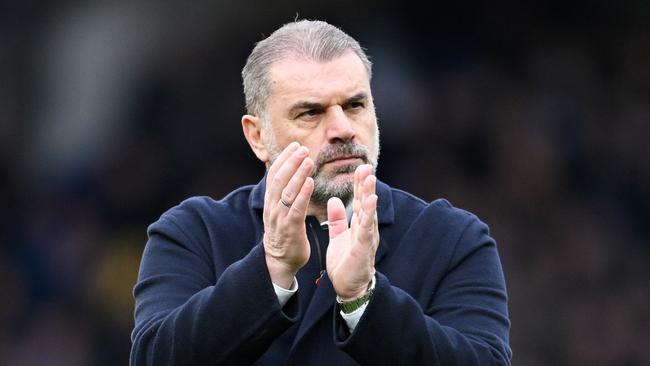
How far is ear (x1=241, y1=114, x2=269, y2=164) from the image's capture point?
3738 mm

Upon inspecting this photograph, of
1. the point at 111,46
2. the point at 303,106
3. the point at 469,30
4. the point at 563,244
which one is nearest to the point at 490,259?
the point at 303,106

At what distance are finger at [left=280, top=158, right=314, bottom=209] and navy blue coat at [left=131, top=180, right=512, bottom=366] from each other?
0.58 ft

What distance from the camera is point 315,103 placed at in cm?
347

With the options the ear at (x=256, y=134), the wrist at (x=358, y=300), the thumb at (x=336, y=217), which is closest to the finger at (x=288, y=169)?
the thumb at (x=336, y=217)

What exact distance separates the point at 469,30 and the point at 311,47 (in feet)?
17.2

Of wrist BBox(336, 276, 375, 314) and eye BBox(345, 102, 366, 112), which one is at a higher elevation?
eye BBox(345, 102, 366, 112)

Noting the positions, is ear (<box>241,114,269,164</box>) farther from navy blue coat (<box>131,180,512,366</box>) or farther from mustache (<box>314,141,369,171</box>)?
mustache (<box>314,141,369,171</box>)

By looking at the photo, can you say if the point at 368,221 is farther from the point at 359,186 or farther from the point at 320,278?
the point at 320,278

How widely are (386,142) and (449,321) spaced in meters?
5.14

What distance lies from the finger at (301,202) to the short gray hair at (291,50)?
604 millimetres

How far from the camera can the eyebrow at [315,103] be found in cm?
348

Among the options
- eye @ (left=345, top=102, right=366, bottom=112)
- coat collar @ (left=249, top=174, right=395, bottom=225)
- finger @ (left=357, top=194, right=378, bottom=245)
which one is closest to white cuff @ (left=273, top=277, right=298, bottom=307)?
finger @ (left=357, top=194, right=378, bottom=245)

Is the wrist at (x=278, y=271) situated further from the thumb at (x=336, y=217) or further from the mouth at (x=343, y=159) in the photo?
the mouth at (x=343, y=159)

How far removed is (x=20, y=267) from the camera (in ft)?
27.8
